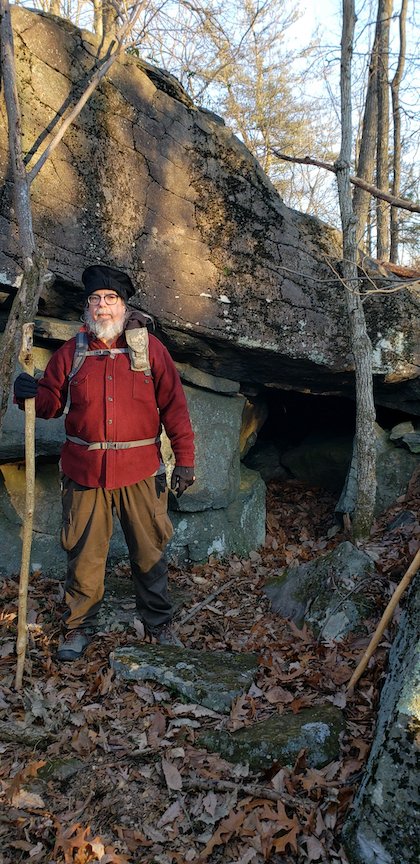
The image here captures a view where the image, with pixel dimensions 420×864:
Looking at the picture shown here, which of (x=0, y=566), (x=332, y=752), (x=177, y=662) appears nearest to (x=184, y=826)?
(x=332, y=752)

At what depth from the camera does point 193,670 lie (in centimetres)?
428

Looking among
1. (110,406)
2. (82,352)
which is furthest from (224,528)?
(82,352)

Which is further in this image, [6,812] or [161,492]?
[161,492]

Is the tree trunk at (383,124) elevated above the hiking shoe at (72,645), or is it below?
above

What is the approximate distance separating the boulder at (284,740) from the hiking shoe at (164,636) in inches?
48.2

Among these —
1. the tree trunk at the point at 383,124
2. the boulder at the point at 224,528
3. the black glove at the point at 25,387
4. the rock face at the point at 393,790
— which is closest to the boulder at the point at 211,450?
the boulder at the point at 224,528

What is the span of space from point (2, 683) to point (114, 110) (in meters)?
5.50

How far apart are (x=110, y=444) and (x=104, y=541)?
84cm

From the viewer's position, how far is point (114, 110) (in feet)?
19.6

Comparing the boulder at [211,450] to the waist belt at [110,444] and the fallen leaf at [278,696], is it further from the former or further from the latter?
the fallen leaf at [278,696]

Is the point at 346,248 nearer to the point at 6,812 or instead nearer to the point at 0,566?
the point at 0,566

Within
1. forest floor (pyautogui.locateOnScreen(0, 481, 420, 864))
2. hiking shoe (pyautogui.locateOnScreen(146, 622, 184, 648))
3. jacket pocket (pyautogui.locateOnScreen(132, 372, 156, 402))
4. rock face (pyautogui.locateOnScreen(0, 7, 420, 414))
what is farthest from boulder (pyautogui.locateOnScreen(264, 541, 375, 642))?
rock face (pyautogui.locateOnScreen(0, 7, 420, 414))

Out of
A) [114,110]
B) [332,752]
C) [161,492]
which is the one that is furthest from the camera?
[114,110]

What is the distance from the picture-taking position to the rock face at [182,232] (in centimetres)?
570
